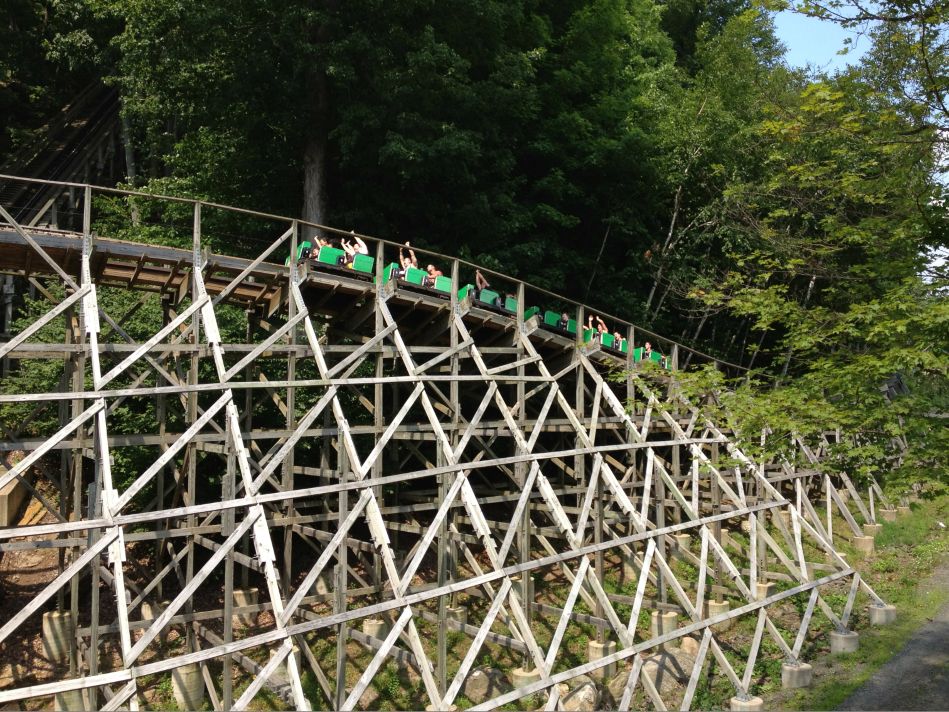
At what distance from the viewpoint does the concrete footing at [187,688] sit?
1059 cm

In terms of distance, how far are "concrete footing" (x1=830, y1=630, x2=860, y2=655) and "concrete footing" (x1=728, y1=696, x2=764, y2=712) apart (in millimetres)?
2646

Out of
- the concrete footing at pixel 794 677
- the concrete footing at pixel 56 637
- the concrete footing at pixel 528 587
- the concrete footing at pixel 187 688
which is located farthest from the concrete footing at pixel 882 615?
the concrete footing at pixel 56 637

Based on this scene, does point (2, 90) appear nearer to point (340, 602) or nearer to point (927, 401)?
point (340, 602)

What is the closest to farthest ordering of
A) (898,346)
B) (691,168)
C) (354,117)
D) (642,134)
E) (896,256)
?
(898,346)
(896,256)
(354,117)
(642,134)
(691,168)

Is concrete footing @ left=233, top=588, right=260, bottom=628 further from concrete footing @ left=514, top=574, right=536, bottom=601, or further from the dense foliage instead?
the dense foliage

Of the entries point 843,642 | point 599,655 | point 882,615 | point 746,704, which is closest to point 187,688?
point 599,655

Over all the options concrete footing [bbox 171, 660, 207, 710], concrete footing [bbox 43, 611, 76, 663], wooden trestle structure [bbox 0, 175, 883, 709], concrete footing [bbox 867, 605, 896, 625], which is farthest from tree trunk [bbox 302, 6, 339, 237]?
concrete footing [bbox 867, 605, 896, 625]

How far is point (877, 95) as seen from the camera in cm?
975

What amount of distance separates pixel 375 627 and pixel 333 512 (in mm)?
2202

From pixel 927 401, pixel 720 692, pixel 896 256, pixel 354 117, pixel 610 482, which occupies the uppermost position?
pixel 354 117

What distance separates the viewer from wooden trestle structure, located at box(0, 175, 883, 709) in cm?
837

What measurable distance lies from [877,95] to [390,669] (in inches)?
384

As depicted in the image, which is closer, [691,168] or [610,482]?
[610,482]

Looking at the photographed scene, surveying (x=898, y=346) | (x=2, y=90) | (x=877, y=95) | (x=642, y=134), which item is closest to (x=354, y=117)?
(x=642, y=134)
